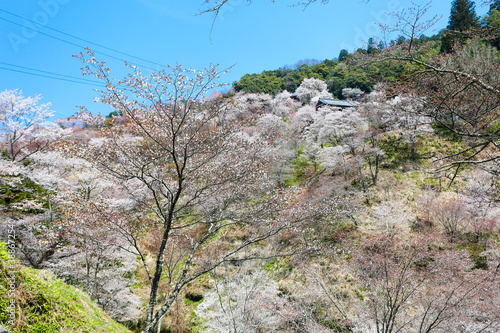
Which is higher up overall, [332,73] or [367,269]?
[332,73]

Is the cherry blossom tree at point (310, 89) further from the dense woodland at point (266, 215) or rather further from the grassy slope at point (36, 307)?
the grassy slope at point (36, 307)

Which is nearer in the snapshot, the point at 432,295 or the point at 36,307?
the point at 36,307

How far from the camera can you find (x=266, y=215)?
6.57 metres

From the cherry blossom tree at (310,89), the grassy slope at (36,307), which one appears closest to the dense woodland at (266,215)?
the grassy slope at (36,307)

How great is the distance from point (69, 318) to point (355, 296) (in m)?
12.7

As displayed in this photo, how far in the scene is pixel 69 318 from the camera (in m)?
2.79

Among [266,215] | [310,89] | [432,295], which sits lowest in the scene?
[432,295]

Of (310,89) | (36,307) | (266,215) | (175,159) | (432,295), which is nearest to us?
(36,307)

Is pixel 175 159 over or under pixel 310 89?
under

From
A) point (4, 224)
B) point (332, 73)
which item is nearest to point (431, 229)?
point (4, 224)

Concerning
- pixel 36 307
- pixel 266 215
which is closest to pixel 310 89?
pixel 266 215

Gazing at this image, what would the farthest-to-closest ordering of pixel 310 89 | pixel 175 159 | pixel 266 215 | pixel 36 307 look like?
pixel 310 89, pixel 266 215, pixel 175 159, pixel 36 307

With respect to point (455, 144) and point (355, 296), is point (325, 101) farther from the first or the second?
point (355, 296)

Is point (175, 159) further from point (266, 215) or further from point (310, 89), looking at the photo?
point (310, 89)
